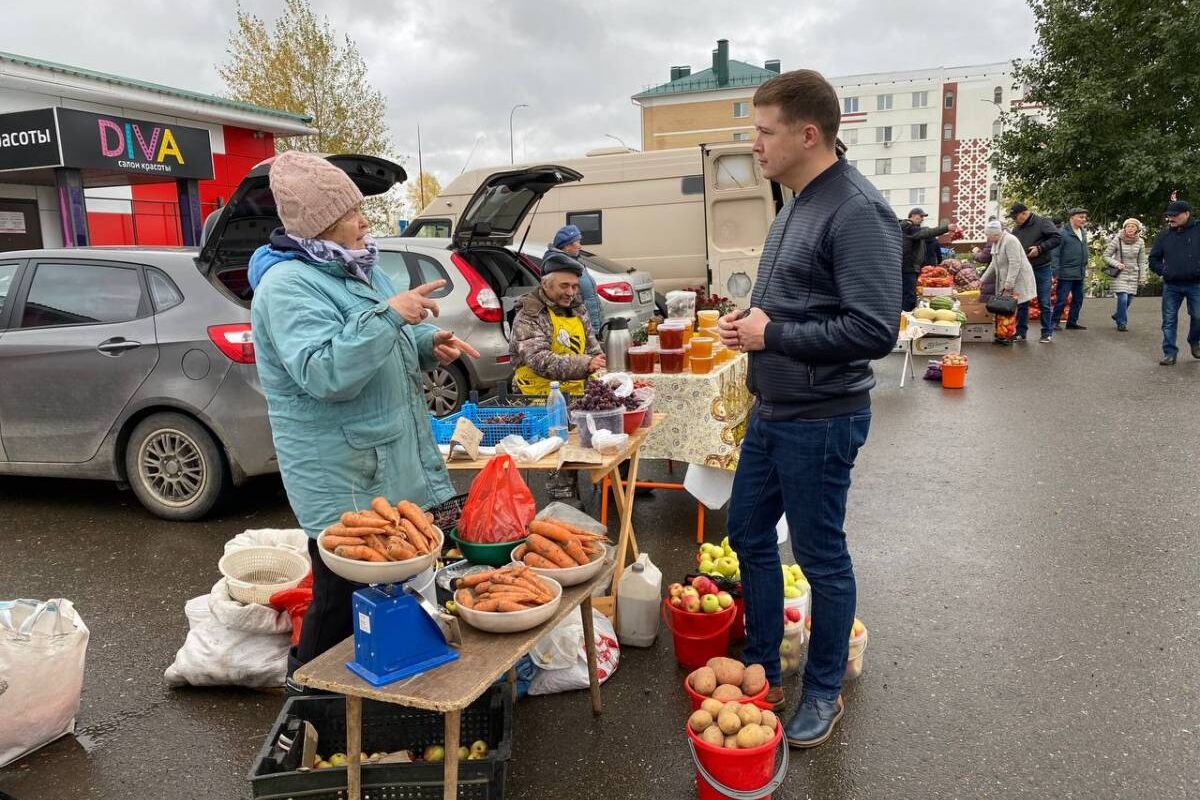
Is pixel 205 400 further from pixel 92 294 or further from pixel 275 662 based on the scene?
pixel 275 662

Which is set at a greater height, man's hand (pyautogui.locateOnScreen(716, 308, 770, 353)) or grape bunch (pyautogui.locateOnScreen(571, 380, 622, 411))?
man's hand (pyautogui.locateOnScreen(716, 308, 770, 353))

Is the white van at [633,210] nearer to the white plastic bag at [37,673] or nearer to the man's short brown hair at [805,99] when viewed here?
the man's short brown hair at [805,99]

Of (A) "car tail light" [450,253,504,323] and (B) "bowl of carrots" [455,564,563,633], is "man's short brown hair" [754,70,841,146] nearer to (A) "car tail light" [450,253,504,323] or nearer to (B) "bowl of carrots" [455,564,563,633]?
(B) "bowl of carrots" [455,564,563,633]

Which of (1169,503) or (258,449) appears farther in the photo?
(1169,503)

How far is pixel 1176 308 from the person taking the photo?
423 inches

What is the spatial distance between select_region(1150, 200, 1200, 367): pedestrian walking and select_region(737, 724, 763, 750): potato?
10.5m

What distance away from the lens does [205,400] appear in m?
5.07

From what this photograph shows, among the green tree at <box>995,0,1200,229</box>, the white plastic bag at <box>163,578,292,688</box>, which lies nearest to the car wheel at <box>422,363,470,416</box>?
the white plastic bag at <box>163,578,292,688</box>

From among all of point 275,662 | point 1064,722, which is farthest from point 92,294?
point 1064,722

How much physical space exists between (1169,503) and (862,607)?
9.30 feet

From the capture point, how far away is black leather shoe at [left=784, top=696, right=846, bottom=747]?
297 centimetres

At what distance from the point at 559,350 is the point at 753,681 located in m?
2.60

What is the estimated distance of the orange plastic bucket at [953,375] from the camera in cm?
986

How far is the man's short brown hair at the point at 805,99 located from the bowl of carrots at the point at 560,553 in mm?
1548
